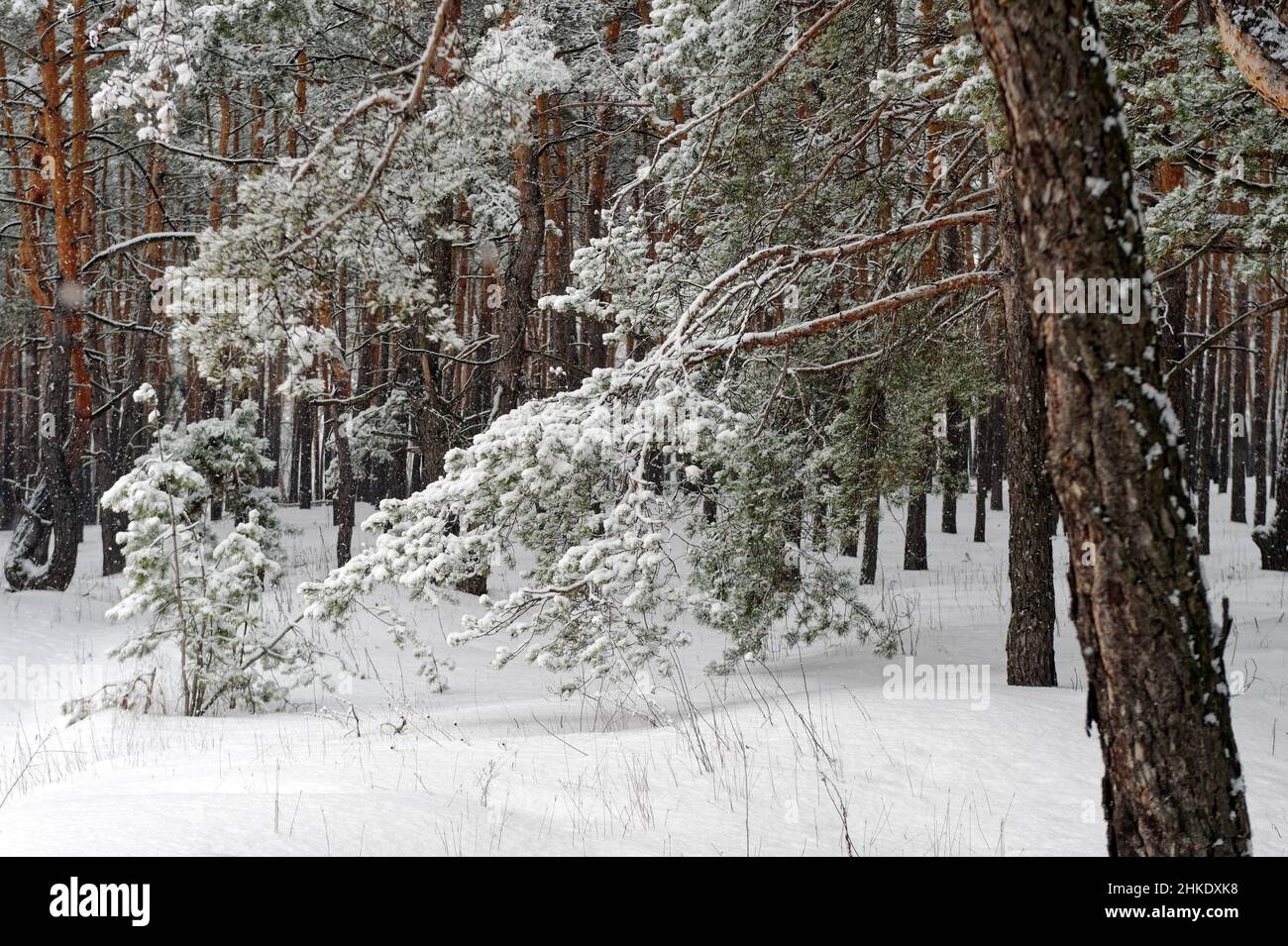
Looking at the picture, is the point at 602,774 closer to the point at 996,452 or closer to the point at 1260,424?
the point at 1260,424

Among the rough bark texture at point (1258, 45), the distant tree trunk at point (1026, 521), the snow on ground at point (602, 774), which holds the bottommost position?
the snow on ground at point (602, 774)

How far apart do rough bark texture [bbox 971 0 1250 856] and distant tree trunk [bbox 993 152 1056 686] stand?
454 centimetres

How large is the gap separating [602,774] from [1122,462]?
324 cm

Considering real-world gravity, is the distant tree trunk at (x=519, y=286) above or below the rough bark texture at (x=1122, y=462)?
above

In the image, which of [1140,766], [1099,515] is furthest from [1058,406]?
[1140,766]

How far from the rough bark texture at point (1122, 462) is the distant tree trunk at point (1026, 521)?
14.9ft

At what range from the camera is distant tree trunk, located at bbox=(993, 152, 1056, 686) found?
7.20 metres

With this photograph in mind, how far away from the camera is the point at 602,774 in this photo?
5059 mm

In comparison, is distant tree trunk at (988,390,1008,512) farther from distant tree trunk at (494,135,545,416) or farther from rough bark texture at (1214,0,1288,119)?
rough bark texture at (1214,0,1288,119)

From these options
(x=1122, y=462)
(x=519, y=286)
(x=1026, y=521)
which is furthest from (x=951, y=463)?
(x=1122, y=462)

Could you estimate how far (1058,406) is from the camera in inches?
114

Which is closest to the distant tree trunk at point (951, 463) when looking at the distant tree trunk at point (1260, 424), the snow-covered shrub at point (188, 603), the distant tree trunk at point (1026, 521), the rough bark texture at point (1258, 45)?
the distant tree trunk at point (1026, 521)

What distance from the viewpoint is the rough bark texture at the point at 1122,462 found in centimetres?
280

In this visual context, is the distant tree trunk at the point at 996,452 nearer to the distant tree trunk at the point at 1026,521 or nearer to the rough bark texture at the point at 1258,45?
the distant tree trunk at the point at 1026,521
